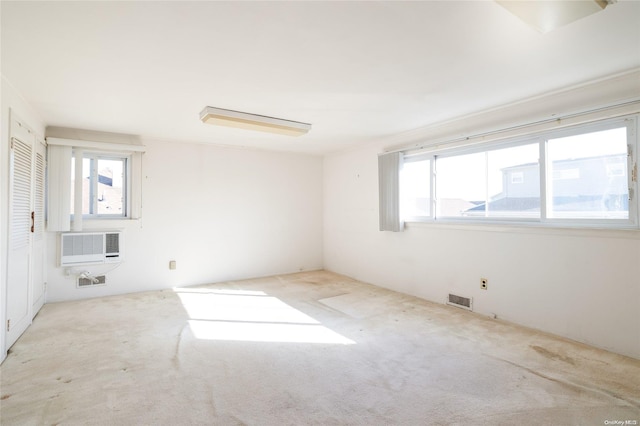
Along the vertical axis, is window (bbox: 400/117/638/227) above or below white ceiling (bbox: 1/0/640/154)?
below

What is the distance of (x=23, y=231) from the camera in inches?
124

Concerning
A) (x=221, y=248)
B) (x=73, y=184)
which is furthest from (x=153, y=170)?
(x=221, y=248)

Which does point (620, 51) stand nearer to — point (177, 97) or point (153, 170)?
point (177, 97)

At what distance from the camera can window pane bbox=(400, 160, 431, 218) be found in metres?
4.51

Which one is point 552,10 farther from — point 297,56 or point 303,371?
point 303,371

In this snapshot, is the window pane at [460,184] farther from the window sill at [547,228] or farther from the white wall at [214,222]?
the white wall at [214,222]

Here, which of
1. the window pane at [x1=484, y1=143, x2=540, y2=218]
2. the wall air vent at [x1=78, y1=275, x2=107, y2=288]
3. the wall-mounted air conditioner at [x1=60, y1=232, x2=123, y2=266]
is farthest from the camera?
the wall air vent at [x1=78, y1=275, x2=107, y2=288]

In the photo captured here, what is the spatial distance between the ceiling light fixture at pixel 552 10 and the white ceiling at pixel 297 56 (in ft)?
0.37

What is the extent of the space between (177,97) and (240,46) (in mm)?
1314

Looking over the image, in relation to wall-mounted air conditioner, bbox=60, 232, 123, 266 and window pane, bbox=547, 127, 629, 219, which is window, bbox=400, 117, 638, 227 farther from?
wall-mounted air conditioner, bbox=60, 232, 123, 266

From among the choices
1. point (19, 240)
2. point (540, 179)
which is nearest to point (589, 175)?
point (540, 179)

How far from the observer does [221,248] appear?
542 centimetres

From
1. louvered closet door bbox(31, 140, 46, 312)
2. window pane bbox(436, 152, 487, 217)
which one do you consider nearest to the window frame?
louvered closet door bbox(31, 140, 46, 312)

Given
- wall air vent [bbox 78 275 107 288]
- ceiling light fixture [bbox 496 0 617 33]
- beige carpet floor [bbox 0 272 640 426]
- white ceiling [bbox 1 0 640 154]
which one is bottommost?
beige carpet floor [bbox 0 272 640 426]
